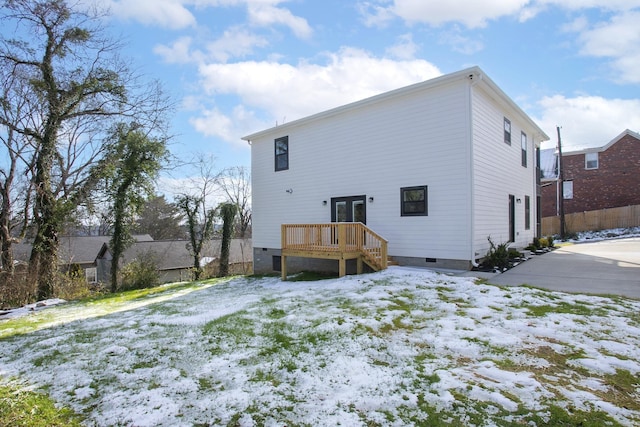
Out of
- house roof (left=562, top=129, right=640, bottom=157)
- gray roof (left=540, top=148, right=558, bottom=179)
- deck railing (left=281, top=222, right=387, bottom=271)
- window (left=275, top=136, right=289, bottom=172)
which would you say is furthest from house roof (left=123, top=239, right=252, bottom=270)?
house roof (left=562, top=129, right=640, bottom=157)

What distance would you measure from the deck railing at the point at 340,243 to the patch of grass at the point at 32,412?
259 inches

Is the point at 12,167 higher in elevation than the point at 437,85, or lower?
lower

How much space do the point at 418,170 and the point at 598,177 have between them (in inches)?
802

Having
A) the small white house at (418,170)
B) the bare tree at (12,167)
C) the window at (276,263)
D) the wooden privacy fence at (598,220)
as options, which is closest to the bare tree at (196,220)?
the window at (276,263)

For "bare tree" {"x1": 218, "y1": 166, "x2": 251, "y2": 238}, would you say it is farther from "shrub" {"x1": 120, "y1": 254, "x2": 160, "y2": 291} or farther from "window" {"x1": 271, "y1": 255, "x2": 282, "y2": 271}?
"window" {"x1": 271, "y1": 255, "x2": 282, "y2": 271}

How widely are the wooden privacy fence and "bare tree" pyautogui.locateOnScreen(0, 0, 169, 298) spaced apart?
78.2 ft

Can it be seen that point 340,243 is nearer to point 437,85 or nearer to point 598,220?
point 437,85

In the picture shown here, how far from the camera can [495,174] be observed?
32.8 feet

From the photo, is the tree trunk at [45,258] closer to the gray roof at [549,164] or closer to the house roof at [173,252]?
the house roof at [173,252]

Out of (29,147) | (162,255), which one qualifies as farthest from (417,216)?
(162,255)

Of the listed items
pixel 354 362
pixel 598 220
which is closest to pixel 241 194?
pixel 598 220

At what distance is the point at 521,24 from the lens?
9062 millimetres

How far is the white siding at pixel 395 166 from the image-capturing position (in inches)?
342

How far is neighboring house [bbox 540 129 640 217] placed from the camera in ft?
68.7
